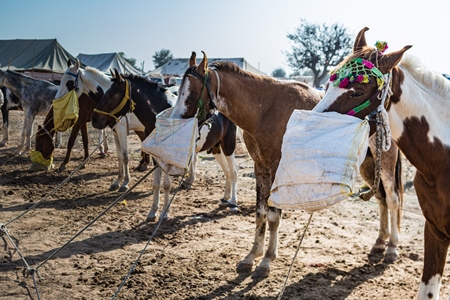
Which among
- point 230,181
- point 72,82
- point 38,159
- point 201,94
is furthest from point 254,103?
point 38,159

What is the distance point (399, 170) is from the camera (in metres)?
5.49

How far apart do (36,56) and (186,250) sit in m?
27.5

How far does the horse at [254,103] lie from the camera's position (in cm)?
448

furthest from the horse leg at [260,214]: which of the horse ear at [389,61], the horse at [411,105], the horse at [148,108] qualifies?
the horse ear at [389,61]

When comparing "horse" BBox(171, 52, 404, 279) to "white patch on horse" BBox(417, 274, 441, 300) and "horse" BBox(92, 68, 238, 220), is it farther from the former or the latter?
"horse" BBox(92, 68, 238, 220)

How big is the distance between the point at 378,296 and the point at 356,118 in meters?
2.43

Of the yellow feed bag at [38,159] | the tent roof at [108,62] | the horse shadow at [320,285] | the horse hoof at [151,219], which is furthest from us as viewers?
the tent roof at [108,62]

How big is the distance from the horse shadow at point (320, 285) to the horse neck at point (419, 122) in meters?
1.89

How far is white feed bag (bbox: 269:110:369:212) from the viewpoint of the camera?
98.4 inches

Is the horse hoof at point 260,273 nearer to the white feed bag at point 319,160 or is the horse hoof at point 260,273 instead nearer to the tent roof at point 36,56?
the white feed bag at point 319,160

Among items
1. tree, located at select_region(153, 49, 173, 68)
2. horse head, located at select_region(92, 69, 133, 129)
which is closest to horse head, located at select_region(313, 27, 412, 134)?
horse head, located at select_region(92, 69, 133, 129)

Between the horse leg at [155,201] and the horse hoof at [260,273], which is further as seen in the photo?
the horse leg at [155,201]

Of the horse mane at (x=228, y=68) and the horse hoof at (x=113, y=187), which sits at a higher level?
the horse mane at (x=228, y=68)

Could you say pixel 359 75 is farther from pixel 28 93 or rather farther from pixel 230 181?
pixel 28 93
